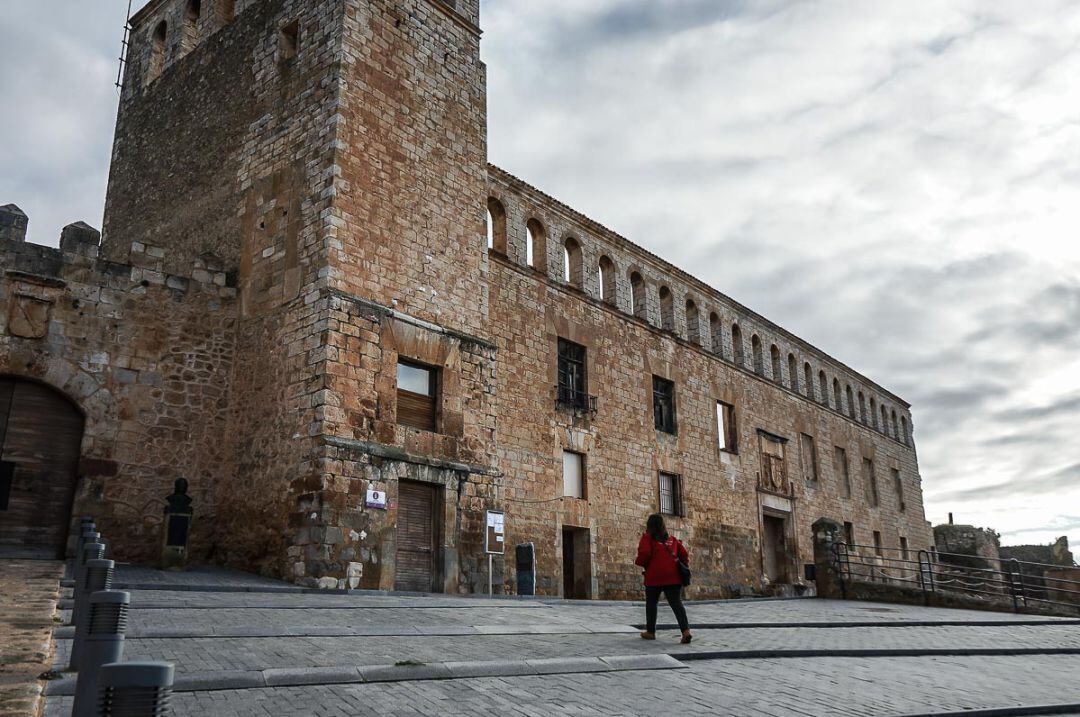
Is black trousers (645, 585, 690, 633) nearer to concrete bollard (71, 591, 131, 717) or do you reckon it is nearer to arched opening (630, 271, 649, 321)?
concrete bollard (71, 591, 131, 717)

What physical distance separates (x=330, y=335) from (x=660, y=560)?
239 inches

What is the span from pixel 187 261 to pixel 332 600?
8110 mm

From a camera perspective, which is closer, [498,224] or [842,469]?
[498,224]

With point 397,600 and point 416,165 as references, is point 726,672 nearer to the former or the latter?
point 397,600

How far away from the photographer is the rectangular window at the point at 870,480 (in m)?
30.2

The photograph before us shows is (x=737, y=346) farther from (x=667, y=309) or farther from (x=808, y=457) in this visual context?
(x=808, y=457)

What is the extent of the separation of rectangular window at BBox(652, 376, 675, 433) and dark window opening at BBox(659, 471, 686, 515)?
1.10m

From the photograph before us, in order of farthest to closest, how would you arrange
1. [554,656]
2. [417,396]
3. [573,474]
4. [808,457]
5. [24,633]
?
[808,457] → [573,474] → [417,396] → [554,656] → [24,633]

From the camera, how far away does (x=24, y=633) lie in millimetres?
5652

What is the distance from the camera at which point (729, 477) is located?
21734 millimetres

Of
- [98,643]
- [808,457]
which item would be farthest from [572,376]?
[98,643]

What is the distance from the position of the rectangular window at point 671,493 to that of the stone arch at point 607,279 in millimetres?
4154

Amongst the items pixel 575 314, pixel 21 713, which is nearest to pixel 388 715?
pixel 21 713

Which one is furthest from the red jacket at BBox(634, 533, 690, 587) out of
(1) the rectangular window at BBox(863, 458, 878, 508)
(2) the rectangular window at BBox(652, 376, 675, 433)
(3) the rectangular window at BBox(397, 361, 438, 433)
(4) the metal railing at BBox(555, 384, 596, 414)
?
(1) the rectangular window at BBox(863, 458, 878, 508)
